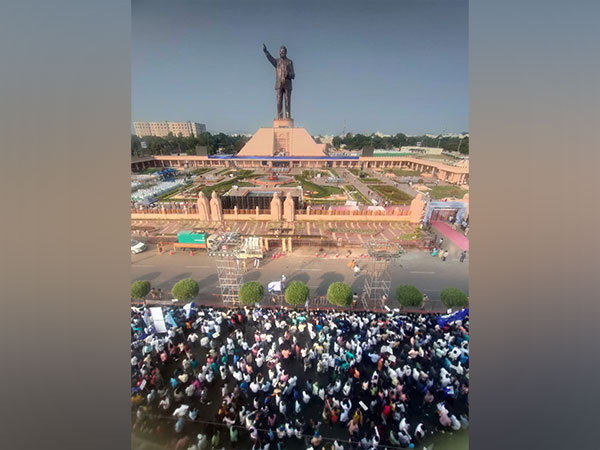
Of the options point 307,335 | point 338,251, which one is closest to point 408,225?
point 338,251

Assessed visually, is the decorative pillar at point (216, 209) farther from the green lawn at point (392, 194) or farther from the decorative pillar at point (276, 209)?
the green lawn at point (392, 194)

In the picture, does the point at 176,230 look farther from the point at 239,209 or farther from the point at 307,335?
the point at 307,335

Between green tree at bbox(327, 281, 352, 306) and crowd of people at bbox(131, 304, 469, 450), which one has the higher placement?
green tree at bbox(327, 281, 352, 306)

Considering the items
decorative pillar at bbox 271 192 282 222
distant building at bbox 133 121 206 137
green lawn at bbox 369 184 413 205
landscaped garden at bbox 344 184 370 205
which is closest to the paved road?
decorative pillar at bbox 271 192 282 222

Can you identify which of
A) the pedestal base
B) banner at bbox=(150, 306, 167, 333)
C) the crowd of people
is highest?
the pedestal base

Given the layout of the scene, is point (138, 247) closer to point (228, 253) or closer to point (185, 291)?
point (185, 291)

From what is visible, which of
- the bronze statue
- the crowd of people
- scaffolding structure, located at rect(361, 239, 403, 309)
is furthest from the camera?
the bronze statue

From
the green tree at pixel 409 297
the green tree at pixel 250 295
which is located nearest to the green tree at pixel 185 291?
the green tree at pixel 250 295

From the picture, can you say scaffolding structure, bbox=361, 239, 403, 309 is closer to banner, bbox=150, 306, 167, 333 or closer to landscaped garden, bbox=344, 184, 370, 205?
banner, bbox=150, 306, 167, 333
